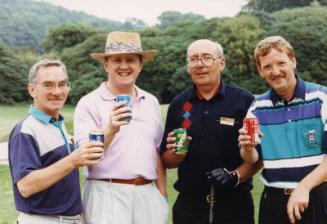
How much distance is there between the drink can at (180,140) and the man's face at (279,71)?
833mm

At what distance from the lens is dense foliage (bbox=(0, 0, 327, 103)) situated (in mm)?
39719

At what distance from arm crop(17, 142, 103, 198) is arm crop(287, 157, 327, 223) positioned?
1461 millimetres

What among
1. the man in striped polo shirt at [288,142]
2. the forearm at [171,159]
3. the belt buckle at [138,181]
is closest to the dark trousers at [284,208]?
the man in striped polo shirt at [288,142]

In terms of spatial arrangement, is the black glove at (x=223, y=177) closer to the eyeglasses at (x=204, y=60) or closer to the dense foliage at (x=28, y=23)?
the eyeglasses at (x=204, y=60)

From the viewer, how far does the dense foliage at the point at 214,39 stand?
39719 mm

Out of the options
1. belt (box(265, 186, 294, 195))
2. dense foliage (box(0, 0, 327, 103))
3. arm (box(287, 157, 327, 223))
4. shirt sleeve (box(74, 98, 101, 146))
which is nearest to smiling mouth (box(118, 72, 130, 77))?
shirt sleeve (box(74, 98, 101, 146))

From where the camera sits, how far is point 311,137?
3791 mm

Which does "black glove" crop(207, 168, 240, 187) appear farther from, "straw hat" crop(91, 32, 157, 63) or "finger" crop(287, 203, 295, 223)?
"straw hat" crop(91, 32, 157, 63)

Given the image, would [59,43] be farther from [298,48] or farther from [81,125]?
[81,125]

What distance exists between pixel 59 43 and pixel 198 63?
166 ft

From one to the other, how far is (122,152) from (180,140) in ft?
1.64

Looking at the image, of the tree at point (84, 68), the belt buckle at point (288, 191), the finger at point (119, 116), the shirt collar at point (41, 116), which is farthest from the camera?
the tree at point (84, 68)

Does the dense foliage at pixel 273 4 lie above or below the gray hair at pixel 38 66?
above

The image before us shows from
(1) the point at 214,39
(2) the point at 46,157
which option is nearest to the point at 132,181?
(2) the point at 46,157
